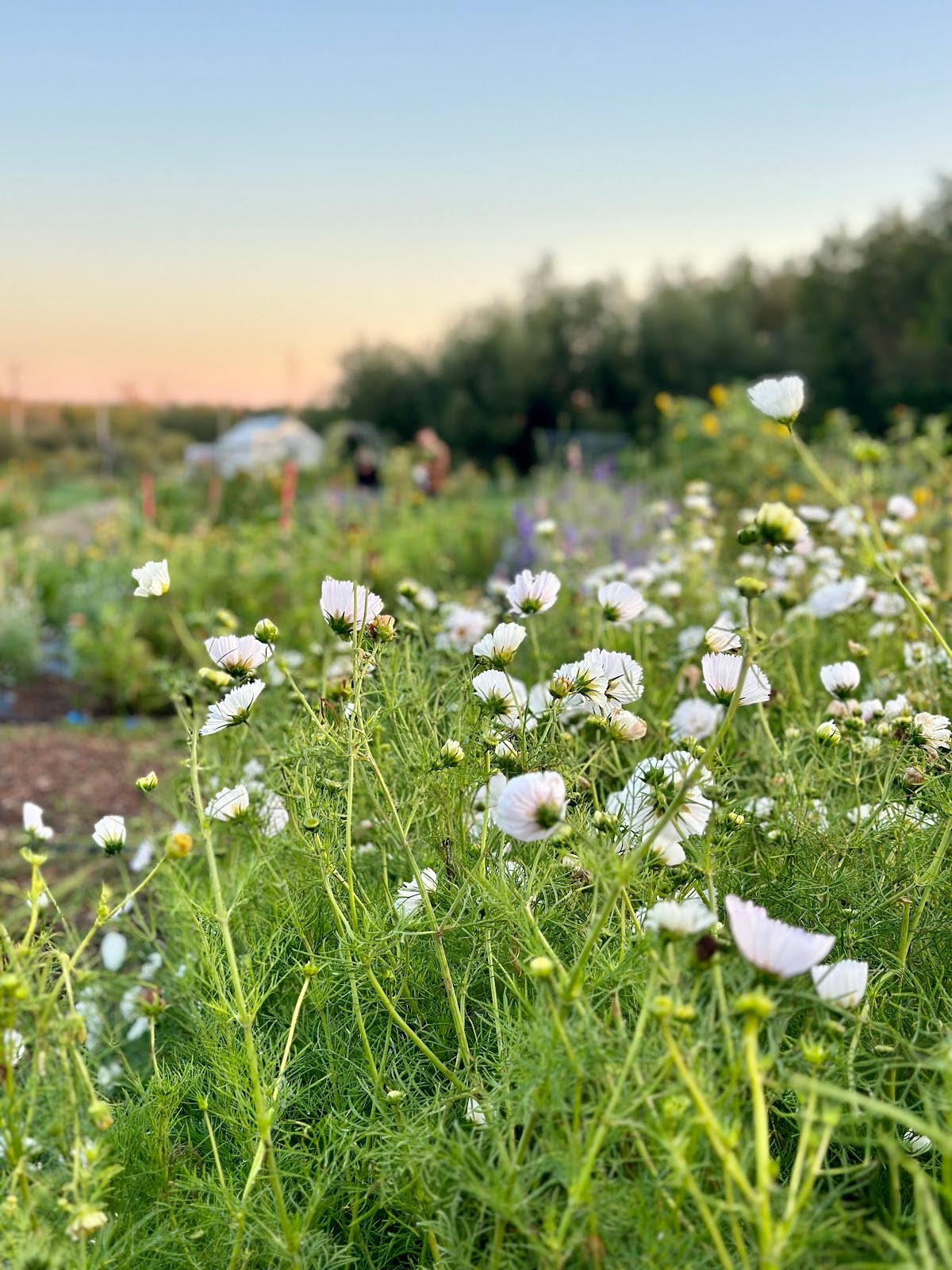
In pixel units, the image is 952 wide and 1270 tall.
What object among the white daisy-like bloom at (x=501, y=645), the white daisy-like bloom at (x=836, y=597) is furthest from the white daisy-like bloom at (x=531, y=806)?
the white daisy-like bloom at (x=836, y=597)

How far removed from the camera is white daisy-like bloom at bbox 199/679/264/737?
3.60 feet

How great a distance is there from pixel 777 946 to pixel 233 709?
0.64 m

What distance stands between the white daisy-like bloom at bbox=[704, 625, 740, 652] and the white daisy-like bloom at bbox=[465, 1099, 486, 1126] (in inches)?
22.0

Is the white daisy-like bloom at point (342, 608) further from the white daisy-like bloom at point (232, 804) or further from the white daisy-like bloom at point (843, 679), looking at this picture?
the white daisy-like bloom at point (843, 679)

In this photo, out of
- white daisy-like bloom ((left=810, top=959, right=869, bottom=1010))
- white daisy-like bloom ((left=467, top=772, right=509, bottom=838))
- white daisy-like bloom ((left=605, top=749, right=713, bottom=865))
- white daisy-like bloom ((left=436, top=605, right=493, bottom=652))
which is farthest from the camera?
white daisy-like bloom ((left=436, top=605, right=493, bottom=652))

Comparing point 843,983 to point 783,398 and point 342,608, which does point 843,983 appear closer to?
point 783,398

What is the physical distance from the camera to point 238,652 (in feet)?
3.79

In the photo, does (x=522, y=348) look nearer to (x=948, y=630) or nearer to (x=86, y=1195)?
(x=948, y=630)

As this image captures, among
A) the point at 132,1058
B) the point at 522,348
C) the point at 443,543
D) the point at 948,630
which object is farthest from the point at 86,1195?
the point at 522,348

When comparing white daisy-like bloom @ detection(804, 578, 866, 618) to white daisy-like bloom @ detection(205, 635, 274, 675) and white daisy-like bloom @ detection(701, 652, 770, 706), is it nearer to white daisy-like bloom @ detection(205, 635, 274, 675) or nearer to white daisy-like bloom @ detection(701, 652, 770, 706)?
white daisy-like bloom @ detection(701, 652, 770, 706)

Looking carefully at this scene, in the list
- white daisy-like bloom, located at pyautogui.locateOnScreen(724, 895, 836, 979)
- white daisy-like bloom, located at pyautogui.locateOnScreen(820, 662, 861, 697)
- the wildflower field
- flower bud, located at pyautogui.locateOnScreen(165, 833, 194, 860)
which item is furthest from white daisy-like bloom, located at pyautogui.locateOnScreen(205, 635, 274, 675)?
white daisy-like bloom, located at pyautogui.locateOnScreen(820, 662, 861, 697)

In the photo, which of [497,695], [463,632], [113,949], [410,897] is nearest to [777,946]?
[497,695]

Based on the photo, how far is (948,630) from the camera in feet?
6.95

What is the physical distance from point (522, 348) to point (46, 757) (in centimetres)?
1658
